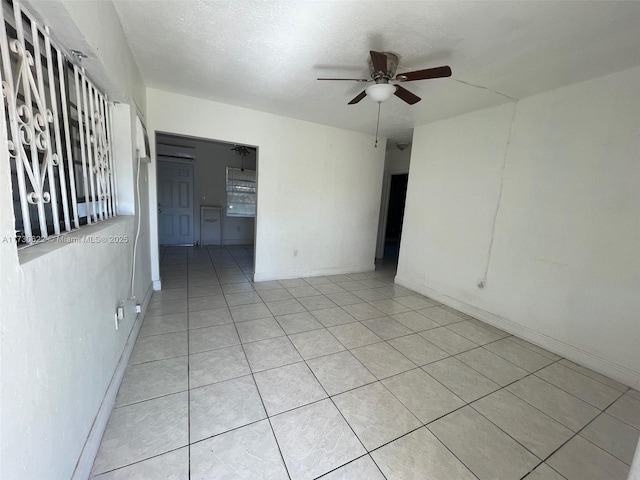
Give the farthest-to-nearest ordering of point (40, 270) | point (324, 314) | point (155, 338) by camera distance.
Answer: point (324, 314)
point (155, 338)
point (40, 270)

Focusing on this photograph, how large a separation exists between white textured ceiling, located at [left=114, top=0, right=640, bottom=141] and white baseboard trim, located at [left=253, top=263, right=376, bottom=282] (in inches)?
100

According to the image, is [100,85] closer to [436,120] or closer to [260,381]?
[260,381]

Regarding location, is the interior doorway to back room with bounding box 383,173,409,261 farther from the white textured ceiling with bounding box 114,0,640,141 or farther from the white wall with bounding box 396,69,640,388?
the white textured ceiling with bounding box 114,0,640,141

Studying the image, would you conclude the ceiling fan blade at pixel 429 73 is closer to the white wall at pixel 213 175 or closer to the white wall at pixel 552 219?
the white wall at pixel 552 219

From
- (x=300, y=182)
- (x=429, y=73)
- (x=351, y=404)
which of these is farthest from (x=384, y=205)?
(x=351, y=404)

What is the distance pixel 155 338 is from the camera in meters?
2.22

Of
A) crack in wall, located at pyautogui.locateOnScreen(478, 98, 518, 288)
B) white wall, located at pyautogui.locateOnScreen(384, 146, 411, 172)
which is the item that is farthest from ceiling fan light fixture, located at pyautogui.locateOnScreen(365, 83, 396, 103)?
white wall, located at pyautogui.locateOnScreen(384, 146, 411, 172)

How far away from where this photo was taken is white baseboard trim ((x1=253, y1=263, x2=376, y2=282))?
13.0ft

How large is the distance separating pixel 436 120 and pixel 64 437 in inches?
174

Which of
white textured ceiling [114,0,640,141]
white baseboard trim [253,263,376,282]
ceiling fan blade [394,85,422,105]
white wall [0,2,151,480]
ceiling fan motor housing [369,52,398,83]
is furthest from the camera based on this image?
white baseboard trim [253,263,376,282]

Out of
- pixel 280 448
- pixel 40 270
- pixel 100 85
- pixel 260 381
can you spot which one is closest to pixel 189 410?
pixel 260 381

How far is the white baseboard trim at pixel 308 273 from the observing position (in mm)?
3952

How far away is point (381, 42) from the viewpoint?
189 cm

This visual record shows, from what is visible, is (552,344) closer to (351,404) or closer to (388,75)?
(351,404)
